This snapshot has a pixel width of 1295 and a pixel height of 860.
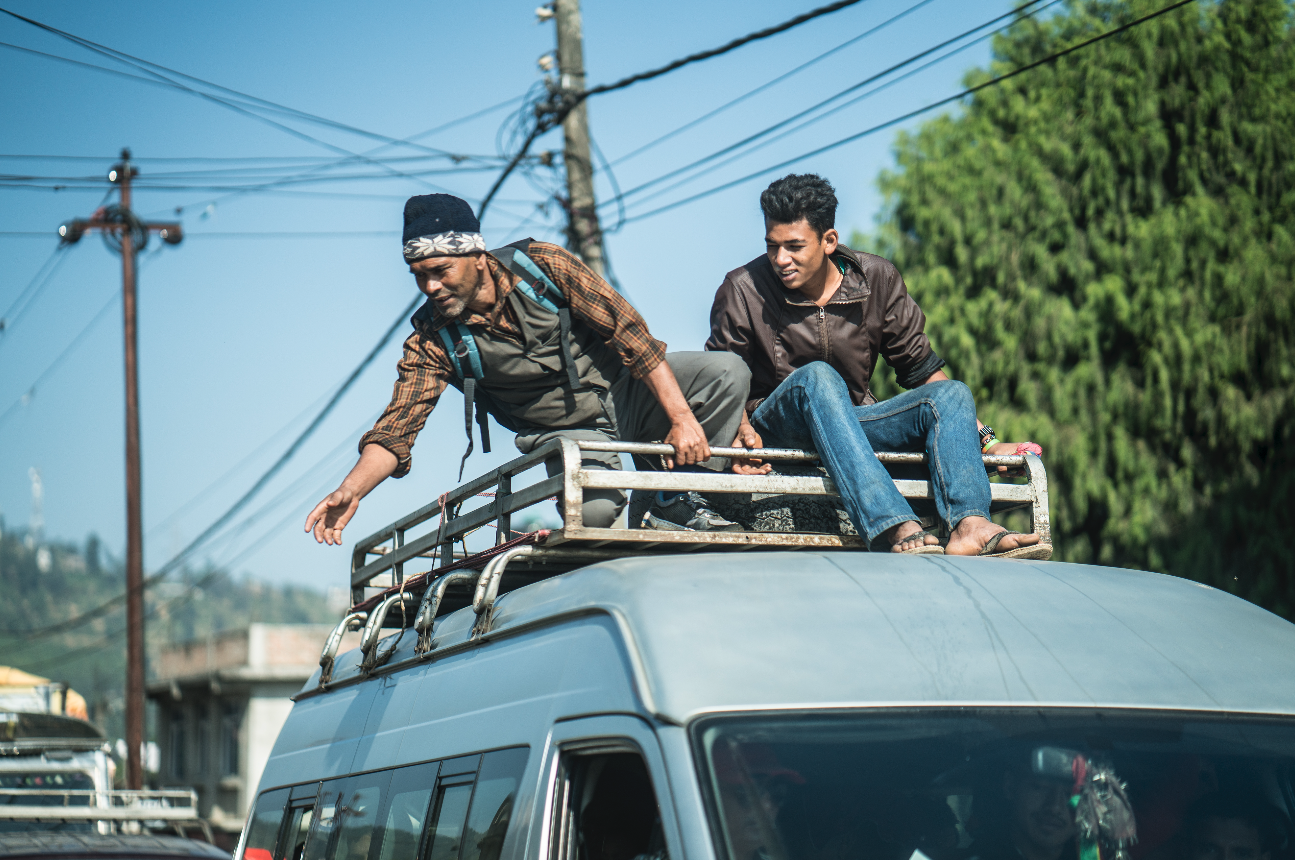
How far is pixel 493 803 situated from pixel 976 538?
1.68 metres

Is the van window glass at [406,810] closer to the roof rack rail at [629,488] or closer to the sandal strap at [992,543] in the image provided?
the roof rack rail at [629,488]

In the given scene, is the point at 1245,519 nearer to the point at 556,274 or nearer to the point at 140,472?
the point at 556,274

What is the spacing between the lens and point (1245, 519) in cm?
1294

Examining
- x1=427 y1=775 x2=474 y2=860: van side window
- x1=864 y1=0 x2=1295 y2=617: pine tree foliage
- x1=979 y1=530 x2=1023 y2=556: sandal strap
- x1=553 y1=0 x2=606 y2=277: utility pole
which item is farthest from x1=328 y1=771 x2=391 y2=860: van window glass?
x1=864 y1=0 x2=1295 y2=617: pine tree foliage

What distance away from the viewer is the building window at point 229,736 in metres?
36.2

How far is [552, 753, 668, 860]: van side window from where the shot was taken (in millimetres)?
2754

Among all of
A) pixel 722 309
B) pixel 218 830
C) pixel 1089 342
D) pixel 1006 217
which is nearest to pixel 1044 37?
pixel 1006 217

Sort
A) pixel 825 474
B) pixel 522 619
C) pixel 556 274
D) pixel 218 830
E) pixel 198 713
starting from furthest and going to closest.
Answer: pixel 198 713 → pixel 218 830 → pixel 556 274 → pixel 825 474 → pixel 522 619

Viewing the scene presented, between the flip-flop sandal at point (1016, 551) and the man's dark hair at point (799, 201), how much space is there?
1.38 m

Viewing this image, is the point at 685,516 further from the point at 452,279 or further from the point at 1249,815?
the point at 1249,815

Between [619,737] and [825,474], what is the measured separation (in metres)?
1.72

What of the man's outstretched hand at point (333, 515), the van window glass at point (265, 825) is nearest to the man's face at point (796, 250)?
the man's outstretched hand at point (333, 515)

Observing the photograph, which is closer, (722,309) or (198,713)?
(722,309)

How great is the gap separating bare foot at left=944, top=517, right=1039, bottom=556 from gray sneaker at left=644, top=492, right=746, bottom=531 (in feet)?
2.37
